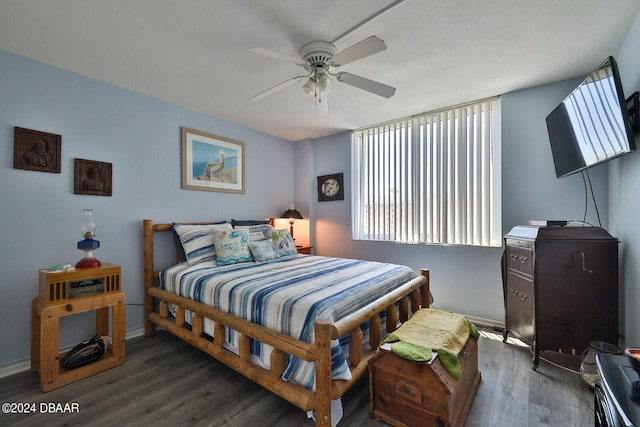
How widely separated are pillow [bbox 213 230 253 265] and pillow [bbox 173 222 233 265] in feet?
0.31

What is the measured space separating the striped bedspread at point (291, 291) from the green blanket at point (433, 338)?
1.01 ft

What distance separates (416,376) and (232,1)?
238 centimetres

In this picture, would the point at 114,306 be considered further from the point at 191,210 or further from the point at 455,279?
the point at 455,279

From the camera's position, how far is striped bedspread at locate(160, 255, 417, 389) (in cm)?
157

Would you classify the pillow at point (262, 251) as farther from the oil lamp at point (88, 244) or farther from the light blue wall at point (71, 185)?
the oil lamp at point (88, 244)

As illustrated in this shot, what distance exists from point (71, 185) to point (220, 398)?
2210 mm

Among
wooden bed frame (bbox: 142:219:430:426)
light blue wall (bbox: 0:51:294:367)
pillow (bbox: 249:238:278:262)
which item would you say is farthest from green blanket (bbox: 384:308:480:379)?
light blue wall (bbox: 0:51:294:367)

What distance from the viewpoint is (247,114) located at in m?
3.37

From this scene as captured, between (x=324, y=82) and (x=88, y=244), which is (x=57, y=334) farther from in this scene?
(x=324, y=82)


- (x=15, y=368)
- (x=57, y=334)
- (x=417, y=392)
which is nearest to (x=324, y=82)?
A: (x=417, y=392)

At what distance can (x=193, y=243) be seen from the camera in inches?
109

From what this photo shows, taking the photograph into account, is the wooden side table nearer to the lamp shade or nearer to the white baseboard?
the white baseboard

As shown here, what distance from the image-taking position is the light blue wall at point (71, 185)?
2.09 meters

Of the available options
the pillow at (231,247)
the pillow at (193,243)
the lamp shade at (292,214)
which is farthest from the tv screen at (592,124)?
the pillow at (193,243)
